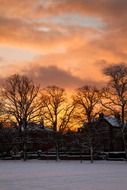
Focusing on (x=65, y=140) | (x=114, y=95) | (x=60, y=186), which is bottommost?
(x=60, y=186)

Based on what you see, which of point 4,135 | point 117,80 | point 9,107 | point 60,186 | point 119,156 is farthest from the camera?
point 4,135

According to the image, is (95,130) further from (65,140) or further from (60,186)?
(60,186)

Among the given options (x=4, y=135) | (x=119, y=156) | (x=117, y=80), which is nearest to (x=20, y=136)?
(x=4, y=135)

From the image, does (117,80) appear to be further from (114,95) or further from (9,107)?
(9,107)

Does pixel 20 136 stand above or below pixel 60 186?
above

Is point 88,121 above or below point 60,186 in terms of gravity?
above

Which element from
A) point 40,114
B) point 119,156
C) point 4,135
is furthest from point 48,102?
point 119,156

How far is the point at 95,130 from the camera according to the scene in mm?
70562

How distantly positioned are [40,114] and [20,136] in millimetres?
5664

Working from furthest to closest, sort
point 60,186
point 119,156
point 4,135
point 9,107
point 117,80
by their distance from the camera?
point 4,135
point 9,107
point 119,156
point 117,80
point 60,186

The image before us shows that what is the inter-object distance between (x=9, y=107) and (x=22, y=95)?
332cm

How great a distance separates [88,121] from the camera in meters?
71.1

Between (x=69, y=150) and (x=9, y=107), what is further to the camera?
(x=69, y=150)

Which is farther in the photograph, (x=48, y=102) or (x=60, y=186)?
(x=48, y=102)
